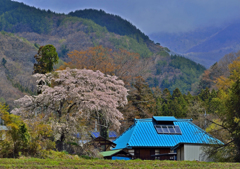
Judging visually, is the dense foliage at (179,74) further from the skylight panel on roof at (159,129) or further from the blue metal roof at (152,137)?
the skylight panel on roof at (159,129)

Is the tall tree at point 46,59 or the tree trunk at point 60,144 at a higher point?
the tall tree at point 46,59

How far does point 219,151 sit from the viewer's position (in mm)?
24375

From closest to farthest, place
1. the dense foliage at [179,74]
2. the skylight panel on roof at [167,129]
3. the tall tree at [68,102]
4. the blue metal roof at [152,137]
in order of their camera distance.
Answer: the tall tree at [68,102] → the blue metal roof at [152,137] → the skylight panel on roof at [167,129] → the dense foliage at [179,74]

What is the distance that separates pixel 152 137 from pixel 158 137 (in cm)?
63

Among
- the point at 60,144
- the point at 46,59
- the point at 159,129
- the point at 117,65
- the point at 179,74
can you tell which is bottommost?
the point at 60,144

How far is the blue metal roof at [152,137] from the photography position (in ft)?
111

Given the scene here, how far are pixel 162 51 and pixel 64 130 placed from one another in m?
157

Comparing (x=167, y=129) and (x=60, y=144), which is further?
(x=167, y=129)

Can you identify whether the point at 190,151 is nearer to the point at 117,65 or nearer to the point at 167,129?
the point at 167,129

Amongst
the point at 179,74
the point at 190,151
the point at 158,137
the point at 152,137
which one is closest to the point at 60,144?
the point at 190,151

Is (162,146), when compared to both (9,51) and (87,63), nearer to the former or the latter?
(87,63)

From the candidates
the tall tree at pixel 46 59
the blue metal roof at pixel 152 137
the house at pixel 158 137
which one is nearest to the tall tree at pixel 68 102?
the tall tree at pixel 46 59

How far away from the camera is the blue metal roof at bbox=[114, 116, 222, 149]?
33.9 meters

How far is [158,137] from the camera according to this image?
35094 mm
